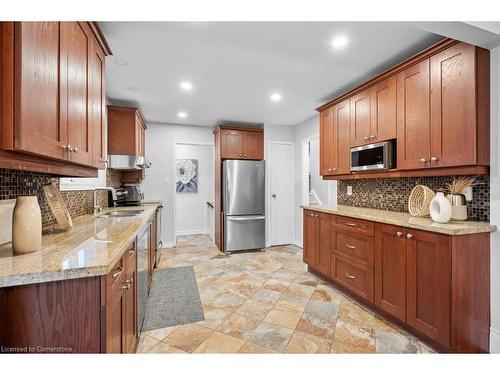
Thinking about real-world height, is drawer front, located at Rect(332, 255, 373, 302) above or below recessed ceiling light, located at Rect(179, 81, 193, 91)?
below

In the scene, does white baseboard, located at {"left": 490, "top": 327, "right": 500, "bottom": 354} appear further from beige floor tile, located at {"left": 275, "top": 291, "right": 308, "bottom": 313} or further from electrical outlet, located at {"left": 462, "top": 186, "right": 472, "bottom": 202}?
beige floor tile, located at {"left": 275, "top": 291, "right": 308, "bottom": 313}

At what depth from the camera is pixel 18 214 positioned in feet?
3.49

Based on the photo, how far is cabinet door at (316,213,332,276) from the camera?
2832 mm

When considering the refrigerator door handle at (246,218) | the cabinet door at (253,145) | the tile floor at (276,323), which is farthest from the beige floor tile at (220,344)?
the cabinet door at (253,145)

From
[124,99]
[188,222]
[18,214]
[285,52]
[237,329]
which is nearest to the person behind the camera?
[18,214]

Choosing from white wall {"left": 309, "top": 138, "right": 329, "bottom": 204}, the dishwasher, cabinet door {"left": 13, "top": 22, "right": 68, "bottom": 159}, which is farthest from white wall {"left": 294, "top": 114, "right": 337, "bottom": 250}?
cabinet door {"left": 13, "top": 22, "right": 68, "bottom": 159}

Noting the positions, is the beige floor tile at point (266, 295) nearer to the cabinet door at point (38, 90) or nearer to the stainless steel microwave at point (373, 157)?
the stainless steel microwave at point (373, 157)

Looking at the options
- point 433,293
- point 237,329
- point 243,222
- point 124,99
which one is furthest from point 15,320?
point 243,222

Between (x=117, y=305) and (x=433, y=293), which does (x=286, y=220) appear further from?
(x=117, y=305)

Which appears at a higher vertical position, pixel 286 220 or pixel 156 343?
pixel 286 220

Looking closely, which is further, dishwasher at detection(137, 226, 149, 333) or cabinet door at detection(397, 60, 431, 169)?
cabinet door at detection(397, 60, 431, 169)

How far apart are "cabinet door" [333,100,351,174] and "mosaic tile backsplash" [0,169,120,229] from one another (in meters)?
2.94

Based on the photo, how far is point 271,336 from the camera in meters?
1.89
